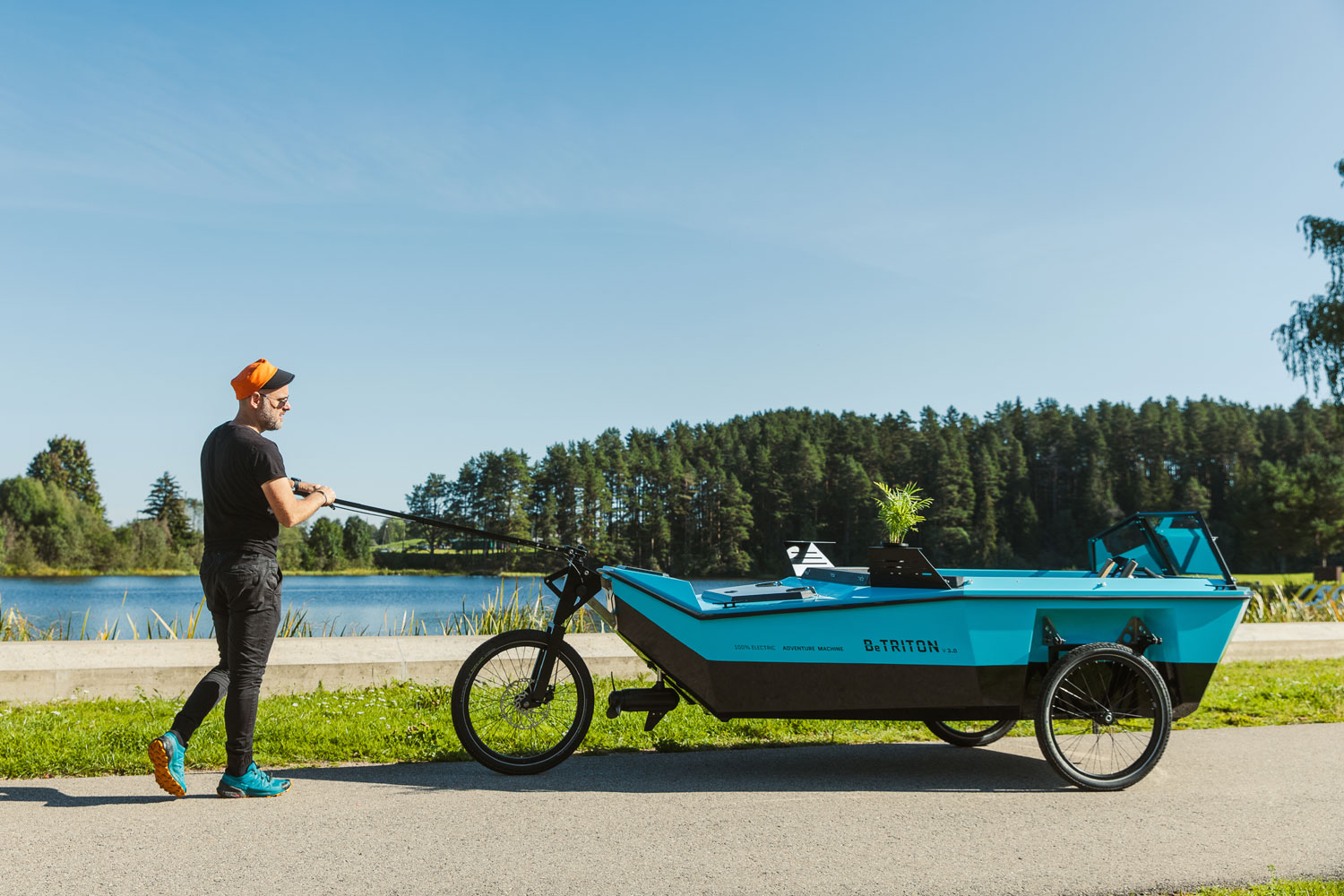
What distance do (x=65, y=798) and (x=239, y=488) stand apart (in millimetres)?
1629

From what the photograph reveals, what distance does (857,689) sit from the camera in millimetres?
5090

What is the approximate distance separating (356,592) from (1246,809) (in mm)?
47952

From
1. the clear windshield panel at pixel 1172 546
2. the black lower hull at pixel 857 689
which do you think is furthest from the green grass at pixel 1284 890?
the clear windshield panel at pixel 1172 546

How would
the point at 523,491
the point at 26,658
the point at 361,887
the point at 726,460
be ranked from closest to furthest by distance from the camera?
the point at 361,887
the point at 26,658
the point at 523,491
the point at 726,460

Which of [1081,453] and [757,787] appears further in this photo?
[1081,453]

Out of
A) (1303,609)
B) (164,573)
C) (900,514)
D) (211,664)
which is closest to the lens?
(900,514)

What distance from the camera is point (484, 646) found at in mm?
5277

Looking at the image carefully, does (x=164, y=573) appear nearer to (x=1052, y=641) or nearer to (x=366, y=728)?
(x=366, y=728)

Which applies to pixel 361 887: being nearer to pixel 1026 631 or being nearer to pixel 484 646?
pixel 484 646

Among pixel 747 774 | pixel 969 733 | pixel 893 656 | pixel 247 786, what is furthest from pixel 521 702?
pixel 969 733

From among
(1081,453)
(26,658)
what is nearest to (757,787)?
(26,658)

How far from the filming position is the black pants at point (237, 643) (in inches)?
181

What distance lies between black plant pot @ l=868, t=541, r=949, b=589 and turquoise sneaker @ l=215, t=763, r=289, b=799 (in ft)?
10.4

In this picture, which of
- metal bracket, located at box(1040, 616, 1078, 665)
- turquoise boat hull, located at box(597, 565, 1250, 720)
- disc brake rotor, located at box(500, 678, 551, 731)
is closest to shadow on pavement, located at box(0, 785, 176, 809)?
disc brake rotor, located at box(500, 678, 551, 731)
